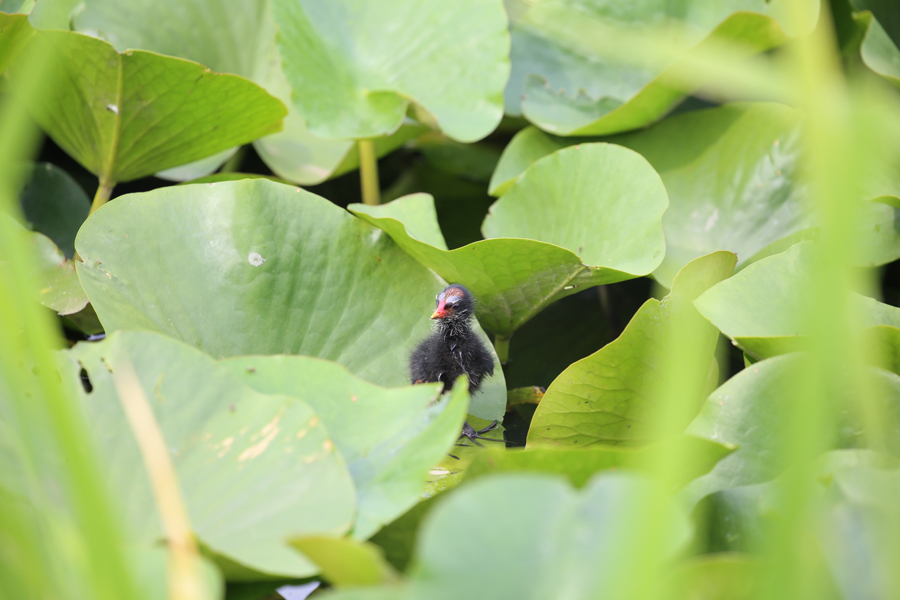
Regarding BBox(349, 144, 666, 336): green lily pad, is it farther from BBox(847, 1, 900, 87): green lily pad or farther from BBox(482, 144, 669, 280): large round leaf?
BBox(847, 1, 900, 87): green lily pad

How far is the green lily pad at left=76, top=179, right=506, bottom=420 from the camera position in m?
1.37

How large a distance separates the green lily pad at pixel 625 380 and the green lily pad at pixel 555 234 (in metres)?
0.13

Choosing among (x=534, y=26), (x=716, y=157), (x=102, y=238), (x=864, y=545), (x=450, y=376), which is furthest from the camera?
(x=534, y=26)

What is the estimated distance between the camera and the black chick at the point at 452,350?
5.10ft

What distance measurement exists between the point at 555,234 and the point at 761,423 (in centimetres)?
77

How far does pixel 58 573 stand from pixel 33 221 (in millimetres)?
1654

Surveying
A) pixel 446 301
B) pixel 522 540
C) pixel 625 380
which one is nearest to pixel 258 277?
pixel 446 301

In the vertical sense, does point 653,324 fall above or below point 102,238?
below

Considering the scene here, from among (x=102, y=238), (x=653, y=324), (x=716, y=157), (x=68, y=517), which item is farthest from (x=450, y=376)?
(x=716, y=157)

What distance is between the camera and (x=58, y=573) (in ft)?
2.24

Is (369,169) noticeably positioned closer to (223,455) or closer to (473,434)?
(473,434)

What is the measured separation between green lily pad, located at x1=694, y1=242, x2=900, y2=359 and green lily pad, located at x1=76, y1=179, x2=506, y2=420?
566 millimetres

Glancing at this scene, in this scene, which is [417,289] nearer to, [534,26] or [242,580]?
[242,580]

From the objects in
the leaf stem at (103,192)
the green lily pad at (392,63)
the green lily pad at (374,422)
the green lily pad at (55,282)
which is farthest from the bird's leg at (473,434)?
the leaf stem at (103,192)
